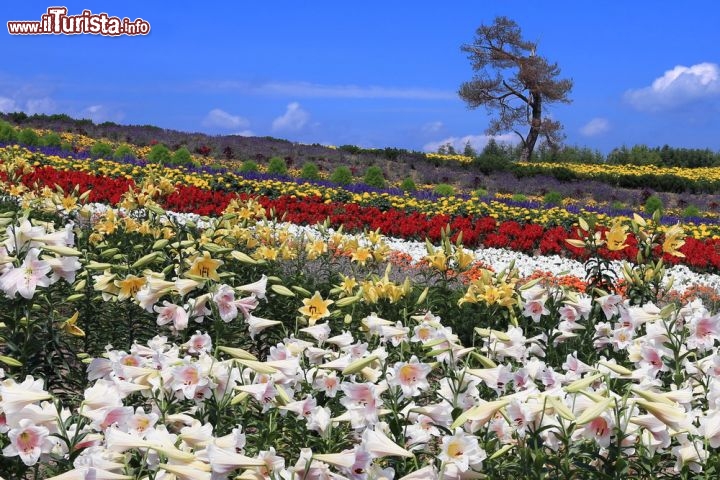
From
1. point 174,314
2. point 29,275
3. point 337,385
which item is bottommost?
point 337,385

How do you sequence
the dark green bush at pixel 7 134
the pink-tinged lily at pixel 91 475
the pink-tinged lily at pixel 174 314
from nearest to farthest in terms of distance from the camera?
the pink-tinged lily at pixel 91 475, the pink-tinged lily at pixel 174 314, the dark green bush at pixel 7 134

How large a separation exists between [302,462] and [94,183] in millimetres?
10866

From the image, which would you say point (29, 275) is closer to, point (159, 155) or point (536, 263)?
point (536, 263)

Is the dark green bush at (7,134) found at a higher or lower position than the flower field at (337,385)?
higher

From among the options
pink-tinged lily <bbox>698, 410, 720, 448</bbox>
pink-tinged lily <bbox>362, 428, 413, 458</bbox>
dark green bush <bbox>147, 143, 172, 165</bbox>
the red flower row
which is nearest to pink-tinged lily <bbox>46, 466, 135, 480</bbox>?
pink-tinged lily <bbox>362, 428, 413, 458</bbox>

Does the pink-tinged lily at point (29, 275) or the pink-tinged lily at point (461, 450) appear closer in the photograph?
the pink-tinged lily at point (461, 450)

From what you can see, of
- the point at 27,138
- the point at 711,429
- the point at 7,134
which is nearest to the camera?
the point at 711,429

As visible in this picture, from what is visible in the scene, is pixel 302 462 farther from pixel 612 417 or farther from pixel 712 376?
pixel 712 376

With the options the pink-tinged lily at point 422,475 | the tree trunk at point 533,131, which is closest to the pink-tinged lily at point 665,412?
the pink-tinged lily at point 422,475

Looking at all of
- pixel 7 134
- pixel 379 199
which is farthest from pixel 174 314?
pixel 7 134

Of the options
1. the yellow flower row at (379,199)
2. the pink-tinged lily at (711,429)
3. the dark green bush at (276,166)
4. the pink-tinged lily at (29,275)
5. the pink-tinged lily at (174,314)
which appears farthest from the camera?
the dark green bush at (276,166)

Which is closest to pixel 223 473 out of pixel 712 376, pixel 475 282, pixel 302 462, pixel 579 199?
pixel 302 462

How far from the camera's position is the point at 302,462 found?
2016 mm

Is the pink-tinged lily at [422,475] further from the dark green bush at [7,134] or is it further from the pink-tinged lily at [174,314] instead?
the dark green bush at [7,134]
